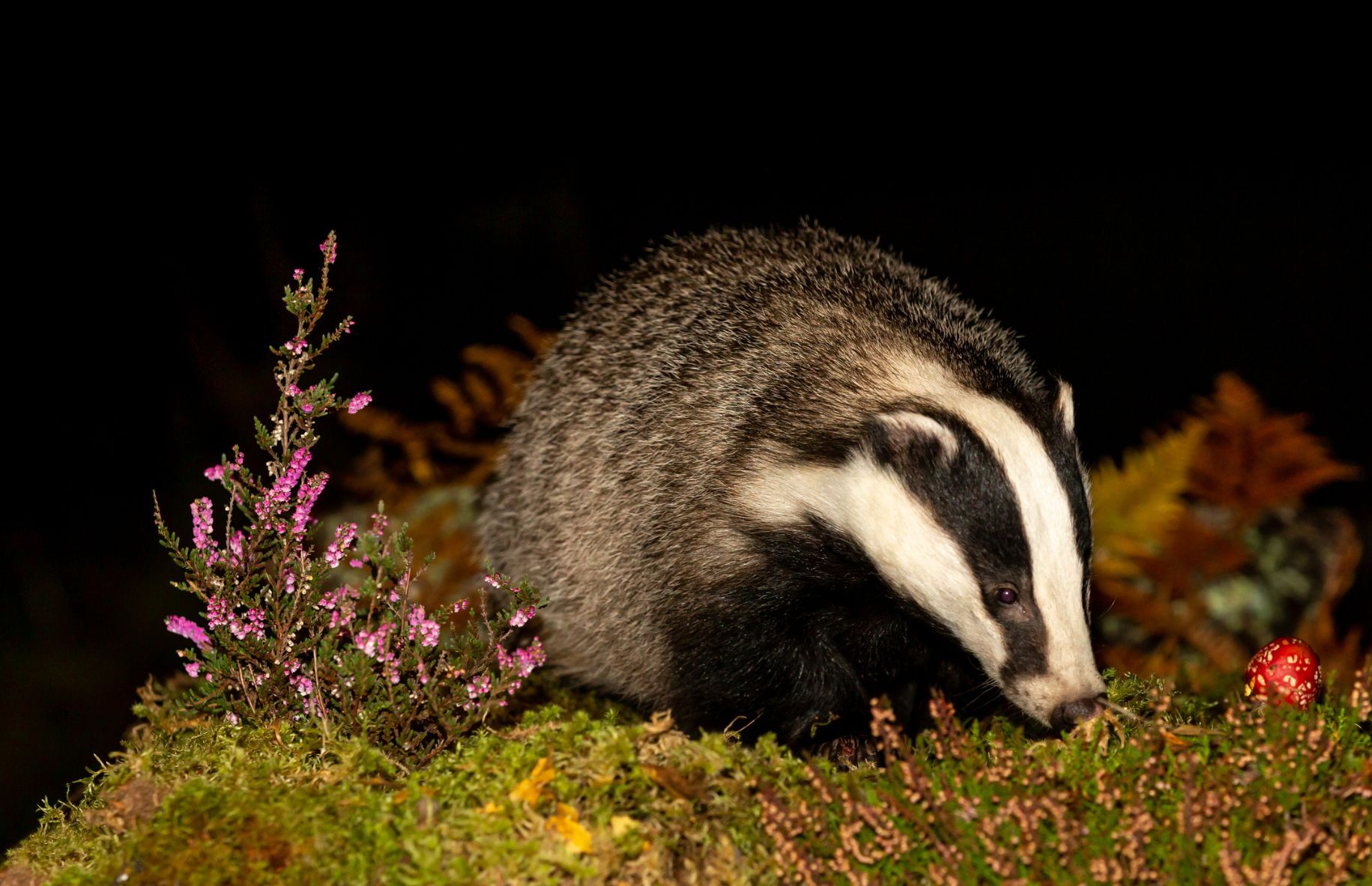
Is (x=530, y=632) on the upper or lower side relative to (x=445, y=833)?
lower

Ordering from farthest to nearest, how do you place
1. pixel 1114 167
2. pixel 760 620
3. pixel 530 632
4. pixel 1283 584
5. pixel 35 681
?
pixel 1114 167 < pixel 35 681 < pixel 1283 584 < pixel 530 632 < pixel 760 620

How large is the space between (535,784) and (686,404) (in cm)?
148

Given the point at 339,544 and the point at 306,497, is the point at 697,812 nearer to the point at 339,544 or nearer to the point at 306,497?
the point at 339,544

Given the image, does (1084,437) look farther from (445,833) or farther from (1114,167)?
(445,833)

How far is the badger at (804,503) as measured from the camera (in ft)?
9.89

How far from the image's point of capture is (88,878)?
256 centimetres

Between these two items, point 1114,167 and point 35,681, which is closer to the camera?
point 35,681

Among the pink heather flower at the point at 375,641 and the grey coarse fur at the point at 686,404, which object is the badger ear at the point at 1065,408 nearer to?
the grey coarse fur at the point at 686,404

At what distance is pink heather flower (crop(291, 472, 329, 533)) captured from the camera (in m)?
2.96

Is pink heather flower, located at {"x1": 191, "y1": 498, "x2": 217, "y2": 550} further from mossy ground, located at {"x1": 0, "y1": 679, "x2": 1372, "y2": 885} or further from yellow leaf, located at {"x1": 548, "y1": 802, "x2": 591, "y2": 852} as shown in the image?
yellow leaf, located at {"x1": 548, "y1": 802, "x2": 591, "y2": 852}

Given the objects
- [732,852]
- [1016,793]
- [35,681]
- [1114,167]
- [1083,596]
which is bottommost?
[35,681]

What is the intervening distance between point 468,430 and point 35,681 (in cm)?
326

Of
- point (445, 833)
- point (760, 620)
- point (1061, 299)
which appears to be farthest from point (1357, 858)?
point (1061, 299)

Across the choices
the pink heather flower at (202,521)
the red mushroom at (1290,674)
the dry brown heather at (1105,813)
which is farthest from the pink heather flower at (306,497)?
the red mushroom at (1290,674)
